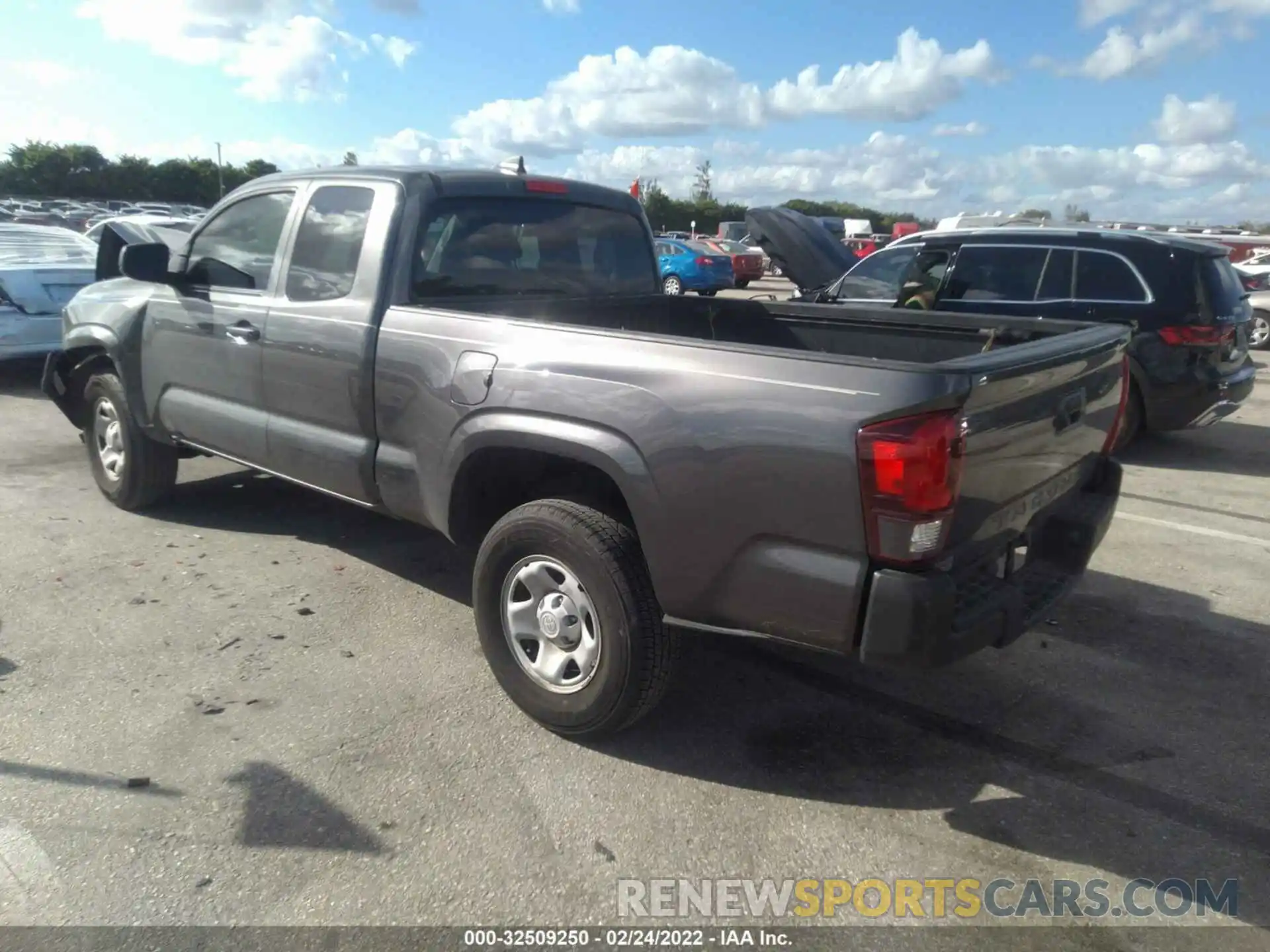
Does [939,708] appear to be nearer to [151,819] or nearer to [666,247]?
[151,819]

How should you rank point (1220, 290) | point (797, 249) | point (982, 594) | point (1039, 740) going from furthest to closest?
point (797, 249)
point (1220, 290)
point (1039, 740)
point (982, 594)

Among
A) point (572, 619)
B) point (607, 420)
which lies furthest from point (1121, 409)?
point (572, 619)

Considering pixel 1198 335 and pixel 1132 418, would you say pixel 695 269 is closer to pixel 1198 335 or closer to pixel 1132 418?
pixel 1132 418

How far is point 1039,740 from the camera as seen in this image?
3.53 metres

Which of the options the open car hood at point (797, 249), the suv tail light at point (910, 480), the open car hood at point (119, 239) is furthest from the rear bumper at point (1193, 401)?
the open car hood at point (119, 239)

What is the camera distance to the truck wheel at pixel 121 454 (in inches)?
220

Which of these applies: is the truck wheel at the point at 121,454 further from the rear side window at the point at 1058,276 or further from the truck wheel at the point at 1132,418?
the truck wheel at the point at 1132,418

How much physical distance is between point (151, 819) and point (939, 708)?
2742 mm

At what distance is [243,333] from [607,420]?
7.79ft

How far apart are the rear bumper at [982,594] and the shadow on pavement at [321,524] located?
8.17ft

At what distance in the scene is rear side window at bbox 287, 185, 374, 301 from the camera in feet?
13.7

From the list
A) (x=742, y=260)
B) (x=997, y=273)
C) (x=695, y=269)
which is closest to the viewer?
(x=997, y=273)

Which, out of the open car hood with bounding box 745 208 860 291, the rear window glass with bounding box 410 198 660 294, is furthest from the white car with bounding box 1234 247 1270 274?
the rear window glass with bounding box 410 198 660 294

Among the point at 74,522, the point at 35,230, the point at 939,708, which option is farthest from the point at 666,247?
the point at 939,708
